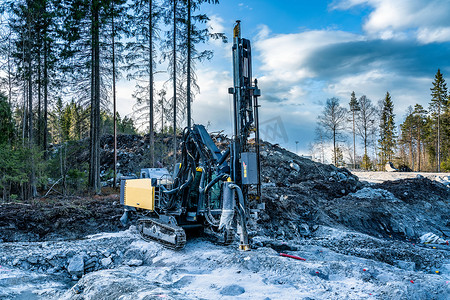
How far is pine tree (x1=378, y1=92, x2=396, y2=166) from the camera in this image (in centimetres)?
4725

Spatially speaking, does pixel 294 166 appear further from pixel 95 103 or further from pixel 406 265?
pixel 406 265

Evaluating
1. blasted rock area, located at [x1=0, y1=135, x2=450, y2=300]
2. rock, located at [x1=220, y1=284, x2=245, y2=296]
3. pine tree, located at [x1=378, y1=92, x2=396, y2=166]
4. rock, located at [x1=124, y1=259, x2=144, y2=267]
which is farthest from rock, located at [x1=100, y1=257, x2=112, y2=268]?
pine tree, located at [x1=378, y1=92, x2=396, y2=166]

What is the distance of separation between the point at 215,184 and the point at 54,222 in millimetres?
6950

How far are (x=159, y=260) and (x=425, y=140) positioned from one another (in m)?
52.4

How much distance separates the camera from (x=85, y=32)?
2006cm

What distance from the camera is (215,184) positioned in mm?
8266

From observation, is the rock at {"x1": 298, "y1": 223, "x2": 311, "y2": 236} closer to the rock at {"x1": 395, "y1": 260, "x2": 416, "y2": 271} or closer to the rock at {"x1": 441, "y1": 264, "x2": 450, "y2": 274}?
the rock at {"x1": 395, "y1": 260, "x2": 416, "y2": 271}

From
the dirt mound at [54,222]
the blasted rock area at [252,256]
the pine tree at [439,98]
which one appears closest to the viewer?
the blasted rock area at [252,256]

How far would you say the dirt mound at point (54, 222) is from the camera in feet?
36.1

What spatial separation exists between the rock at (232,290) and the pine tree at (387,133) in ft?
150

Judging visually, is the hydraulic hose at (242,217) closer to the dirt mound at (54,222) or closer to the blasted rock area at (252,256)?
the blasted rock area at (252,256)

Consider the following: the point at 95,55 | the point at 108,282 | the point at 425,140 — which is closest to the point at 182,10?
the point at 95,55

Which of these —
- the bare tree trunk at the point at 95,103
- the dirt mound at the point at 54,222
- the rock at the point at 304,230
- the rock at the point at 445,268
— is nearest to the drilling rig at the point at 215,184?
the dirt mound at the point at 54,222

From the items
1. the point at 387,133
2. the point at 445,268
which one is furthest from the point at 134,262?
the point at 387,133
